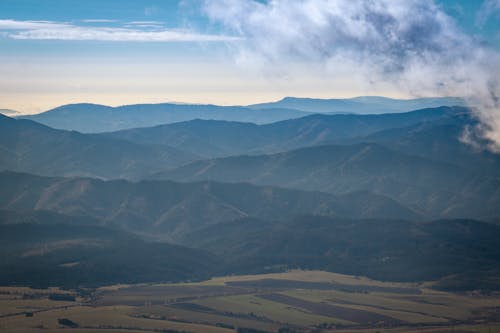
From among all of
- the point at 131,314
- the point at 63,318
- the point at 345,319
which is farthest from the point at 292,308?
the point at 63,318

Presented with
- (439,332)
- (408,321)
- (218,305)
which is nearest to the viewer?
(439,332)

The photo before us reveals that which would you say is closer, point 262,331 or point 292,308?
point 262,331

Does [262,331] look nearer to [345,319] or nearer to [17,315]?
[345,319]

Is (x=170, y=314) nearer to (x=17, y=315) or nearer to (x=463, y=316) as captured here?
(x=17, y=315)

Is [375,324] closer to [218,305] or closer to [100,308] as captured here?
[218,305]

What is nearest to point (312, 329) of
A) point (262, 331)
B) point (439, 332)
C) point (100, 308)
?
point (262, 331)

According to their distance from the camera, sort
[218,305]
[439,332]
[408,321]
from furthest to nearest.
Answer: [218,305], [408,321], [439,332]

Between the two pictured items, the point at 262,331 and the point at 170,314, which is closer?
the point at 262,331

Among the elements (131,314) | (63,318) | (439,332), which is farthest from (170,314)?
(439,332)
